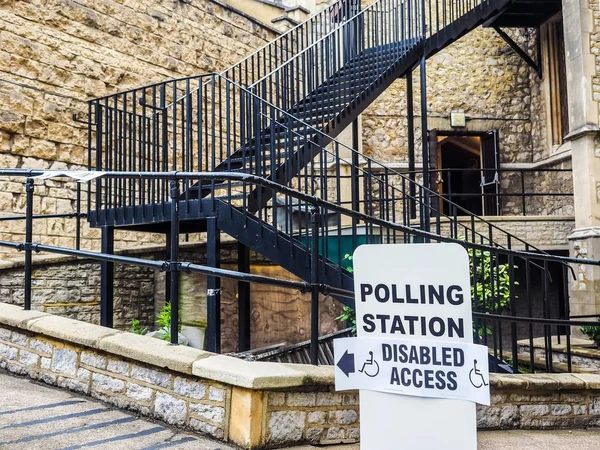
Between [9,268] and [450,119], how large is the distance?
9.38 metres

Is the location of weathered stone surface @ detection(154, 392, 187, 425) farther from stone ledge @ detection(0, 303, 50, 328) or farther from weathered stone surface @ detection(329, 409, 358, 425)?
stone ledge @ detection(0, 303, 50, 328)

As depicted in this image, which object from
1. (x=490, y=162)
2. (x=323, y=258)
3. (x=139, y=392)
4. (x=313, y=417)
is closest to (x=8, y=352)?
(x=139, y=392)

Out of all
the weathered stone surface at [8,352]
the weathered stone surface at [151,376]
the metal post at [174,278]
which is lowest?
the weathered stone surface at [151,376]

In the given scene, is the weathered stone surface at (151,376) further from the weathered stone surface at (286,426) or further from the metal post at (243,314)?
the metal post at (243,314)

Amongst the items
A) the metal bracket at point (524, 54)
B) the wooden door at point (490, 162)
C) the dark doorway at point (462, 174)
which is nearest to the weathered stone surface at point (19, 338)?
the wooden door at point (490, 162)

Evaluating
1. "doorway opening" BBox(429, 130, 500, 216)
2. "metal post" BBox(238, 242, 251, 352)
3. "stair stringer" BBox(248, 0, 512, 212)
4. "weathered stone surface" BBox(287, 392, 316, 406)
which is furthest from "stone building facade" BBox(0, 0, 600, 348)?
"weathered stone surface" BBox(287, 392, 316, 406)

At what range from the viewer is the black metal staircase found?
5102 millimetres

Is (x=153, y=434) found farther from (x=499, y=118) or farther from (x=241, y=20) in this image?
(x=499, y=118)

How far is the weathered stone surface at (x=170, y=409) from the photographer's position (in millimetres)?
3088

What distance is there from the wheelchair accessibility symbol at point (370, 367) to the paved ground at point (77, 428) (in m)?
1.05

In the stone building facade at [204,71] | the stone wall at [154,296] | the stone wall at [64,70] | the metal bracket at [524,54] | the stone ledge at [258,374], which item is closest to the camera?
the stone ledge at [258,374]

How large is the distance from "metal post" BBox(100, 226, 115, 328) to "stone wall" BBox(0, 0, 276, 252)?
4.46 feet

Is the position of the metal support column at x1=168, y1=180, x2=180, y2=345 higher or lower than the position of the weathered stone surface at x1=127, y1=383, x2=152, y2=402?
higher

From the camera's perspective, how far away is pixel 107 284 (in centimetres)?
595
